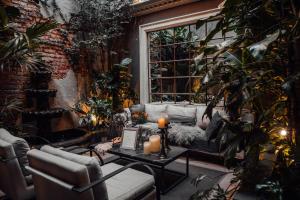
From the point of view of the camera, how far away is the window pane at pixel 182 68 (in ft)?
16.7

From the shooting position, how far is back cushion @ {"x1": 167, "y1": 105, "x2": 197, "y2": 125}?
429cm

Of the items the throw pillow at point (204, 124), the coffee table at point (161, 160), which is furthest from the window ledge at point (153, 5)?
the coffee table at point (161, 160)

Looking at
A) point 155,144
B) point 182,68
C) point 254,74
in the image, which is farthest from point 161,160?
point 182,68

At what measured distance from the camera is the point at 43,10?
14.6ft

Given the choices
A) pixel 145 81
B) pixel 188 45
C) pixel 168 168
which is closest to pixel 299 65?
pixel 168 168

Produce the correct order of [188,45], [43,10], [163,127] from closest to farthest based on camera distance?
[163,127] → [43,10] → [188,45]

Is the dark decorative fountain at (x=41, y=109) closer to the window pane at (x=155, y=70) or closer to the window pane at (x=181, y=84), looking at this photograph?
the window pane at (x=155, y=70)

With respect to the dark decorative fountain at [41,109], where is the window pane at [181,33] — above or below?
above

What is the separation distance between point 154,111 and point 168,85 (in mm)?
885

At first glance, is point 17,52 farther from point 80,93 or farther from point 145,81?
point 145,81

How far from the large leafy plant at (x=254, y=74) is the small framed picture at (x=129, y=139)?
1.60 meters

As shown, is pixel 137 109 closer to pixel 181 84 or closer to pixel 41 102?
pixel 181 84

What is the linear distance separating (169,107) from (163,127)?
2.15m

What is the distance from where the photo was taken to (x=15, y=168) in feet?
6.45
